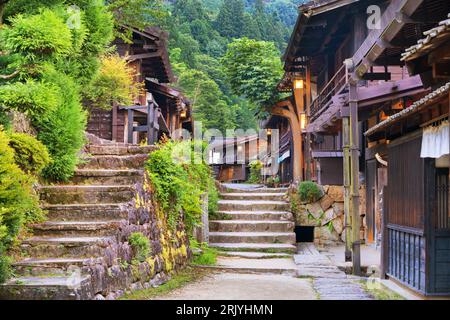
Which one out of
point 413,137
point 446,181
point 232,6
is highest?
point 232,6

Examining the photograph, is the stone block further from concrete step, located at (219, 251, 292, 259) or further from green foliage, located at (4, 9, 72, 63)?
green foliage, located at (4, 9, 72, 63)

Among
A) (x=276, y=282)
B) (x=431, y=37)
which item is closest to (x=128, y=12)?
(x=276, y=282)

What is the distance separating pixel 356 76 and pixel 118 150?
18.2 feet

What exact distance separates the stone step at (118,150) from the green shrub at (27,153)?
314 cm

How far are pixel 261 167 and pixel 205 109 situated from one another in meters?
8.66

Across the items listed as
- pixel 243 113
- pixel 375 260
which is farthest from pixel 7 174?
pixel 243 113

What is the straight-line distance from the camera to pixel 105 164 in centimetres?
1073

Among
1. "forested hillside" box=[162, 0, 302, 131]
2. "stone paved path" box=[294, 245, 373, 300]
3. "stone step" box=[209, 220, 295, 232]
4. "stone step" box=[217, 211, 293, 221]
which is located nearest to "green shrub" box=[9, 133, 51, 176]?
"stone paved path" box=[294, 245, 373, 300]

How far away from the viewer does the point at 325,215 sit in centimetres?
1828

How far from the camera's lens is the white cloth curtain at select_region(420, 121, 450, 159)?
24.4 ft

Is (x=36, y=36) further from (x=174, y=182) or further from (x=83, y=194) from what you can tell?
(x=174, y=182)

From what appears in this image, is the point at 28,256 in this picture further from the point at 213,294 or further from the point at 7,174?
the point at 213,294

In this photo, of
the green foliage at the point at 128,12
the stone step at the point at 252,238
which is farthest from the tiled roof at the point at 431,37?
the green foliage at the point at 128,12

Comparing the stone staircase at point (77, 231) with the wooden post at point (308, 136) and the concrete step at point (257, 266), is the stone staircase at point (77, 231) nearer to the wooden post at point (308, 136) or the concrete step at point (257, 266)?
the concrete step at point (257, 266)
